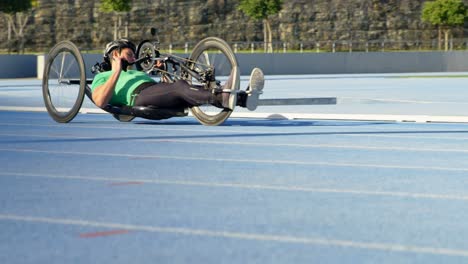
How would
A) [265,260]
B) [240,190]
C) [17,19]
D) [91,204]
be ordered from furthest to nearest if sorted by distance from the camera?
[17,19]
[240,190]
[91,204]
[265,260]

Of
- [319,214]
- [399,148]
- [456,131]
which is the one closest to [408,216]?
[319,214]

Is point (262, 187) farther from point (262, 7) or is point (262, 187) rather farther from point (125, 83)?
point (262, 7)

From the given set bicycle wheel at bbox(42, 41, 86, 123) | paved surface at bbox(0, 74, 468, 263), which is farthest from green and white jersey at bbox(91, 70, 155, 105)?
bicycle wheel at bbox(42, 41, 86, 123)

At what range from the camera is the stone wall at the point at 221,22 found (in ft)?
237

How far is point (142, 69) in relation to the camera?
1266cm

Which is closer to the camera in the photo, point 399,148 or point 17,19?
point 399,148

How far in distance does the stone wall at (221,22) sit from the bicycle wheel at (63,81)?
2286 inches

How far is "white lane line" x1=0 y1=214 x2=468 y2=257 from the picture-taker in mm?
5281

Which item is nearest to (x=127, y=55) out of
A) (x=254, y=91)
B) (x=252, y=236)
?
(x=254, y=91)

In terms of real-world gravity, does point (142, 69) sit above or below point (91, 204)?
above

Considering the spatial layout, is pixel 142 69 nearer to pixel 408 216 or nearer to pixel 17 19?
pixel 408 216

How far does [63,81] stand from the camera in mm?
13156

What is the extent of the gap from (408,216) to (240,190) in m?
1.49

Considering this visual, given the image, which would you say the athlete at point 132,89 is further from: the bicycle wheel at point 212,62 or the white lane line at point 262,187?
the white lane line at point 262,187
